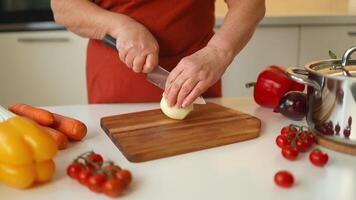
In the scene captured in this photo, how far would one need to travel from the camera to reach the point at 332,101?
2.45 ft

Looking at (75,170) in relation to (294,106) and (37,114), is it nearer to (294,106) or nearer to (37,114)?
(37,114)

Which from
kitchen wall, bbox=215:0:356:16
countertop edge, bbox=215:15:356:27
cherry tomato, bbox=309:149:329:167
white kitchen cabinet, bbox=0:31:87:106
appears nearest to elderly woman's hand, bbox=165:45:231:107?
cherry tomato, bbox=309:149:329:167

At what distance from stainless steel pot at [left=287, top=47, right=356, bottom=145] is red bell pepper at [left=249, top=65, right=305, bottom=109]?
0.19 metres

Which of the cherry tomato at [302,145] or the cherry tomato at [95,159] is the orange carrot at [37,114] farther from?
the cherry tomato at [302,145]

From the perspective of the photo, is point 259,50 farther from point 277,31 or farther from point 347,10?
point 347,10

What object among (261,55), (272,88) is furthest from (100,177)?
(261,55)

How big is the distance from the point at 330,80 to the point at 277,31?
127cm

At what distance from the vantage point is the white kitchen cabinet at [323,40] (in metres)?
1.98

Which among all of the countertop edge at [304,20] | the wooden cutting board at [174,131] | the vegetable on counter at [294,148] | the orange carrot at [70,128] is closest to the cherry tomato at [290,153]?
the vegetable on counter at [294,148]

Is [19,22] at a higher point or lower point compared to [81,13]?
lower

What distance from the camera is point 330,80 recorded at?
738 mm

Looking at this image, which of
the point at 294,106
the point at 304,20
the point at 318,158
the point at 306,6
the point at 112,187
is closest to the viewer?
the point at 112,187

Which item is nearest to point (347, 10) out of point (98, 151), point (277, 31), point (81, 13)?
point (277, 31)

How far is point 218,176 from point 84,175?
19 cm
